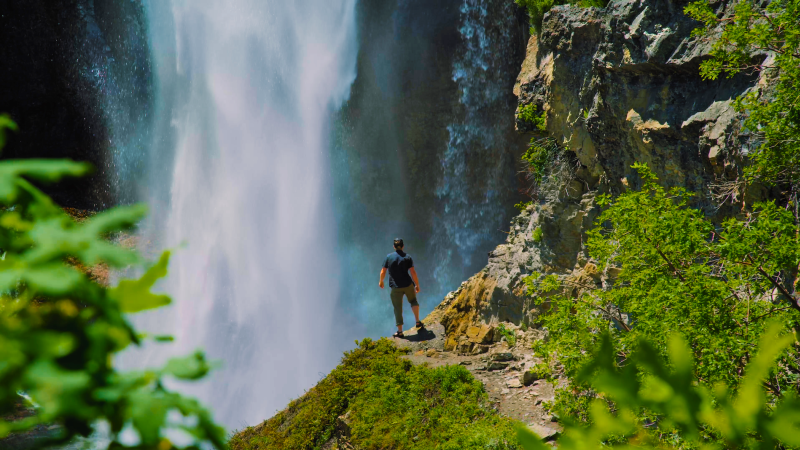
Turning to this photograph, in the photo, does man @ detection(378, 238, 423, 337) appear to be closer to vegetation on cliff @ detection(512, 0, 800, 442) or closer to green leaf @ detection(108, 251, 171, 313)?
vegetation on cliff @ detection(512, 0, 800, 442)

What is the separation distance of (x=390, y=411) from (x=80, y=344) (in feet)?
22.0

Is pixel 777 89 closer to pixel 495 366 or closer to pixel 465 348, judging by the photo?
pixel 495 366

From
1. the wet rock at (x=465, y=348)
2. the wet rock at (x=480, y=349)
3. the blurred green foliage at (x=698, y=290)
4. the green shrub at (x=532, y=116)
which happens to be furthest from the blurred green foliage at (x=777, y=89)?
the green shrub at (x=532, y=116)

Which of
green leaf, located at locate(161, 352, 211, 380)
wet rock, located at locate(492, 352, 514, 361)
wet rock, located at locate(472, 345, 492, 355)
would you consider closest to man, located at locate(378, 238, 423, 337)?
wet rock, located at locate(472, 345, 492, 355)

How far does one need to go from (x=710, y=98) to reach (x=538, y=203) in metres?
3.46

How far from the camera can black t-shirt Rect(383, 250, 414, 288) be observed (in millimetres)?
9102

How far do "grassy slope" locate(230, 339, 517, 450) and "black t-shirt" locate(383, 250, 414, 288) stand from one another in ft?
3.42

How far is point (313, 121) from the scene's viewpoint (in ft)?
62.5

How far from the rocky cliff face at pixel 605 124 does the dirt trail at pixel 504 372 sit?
18.3 inches

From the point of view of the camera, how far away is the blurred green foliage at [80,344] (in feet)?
1.69

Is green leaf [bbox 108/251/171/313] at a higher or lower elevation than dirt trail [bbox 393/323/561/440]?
lower

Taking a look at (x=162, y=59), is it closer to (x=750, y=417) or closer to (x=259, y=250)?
(x=259, y=250)

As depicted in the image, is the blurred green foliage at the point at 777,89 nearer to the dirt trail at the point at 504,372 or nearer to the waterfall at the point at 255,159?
the dirt trail at the point at 504,372

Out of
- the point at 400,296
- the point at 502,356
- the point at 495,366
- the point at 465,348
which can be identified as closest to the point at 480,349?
the point at 465,348
